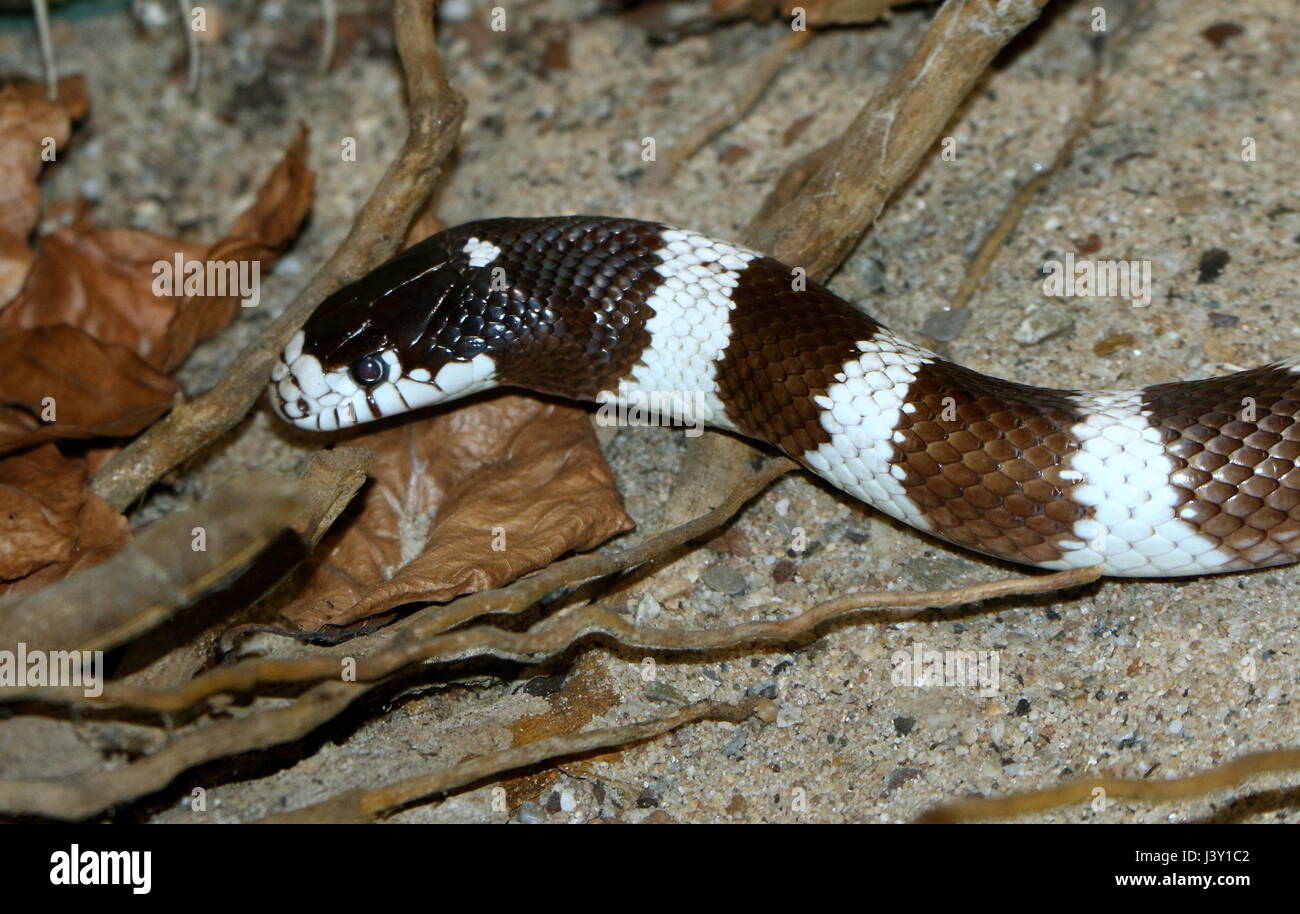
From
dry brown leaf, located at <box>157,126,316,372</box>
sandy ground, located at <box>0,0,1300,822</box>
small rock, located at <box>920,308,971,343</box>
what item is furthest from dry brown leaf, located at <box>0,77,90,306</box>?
small rock, located at <box>920,308,971,343</box>

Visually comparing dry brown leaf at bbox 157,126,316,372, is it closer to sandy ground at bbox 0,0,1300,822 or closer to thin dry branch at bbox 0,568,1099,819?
sandy ground at bbox 0,0,1300,822

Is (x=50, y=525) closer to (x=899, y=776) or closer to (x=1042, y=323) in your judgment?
(x=899, y=776)

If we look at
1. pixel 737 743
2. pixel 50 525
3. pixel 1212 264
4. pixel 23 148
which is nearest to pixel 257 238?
pixel 23 148

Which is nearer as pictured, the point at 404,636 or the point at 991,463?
the point at 404,636

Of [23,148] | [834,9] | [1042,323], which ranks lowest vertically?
[1042,323]

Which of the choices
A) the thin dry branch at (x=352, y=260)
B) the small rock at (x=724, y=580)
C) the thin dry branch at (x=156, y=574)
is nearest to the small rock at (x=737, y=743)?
the small rock at (x=724, y=580)

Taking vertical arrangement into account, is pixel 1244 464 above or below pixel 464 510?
below

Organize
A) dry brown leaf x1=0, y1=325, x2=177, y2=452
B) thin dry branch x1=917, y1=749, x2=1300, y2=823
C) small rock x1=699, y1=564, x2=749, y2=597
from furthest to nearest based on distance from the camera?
dry brown leaf x1=0, y1=325, x2=177, y2=452 < small rock x1=699, y1=564, x2=749, y2=597 < thin dry branch x1=917, y1=749, x2=1300, y2=823
